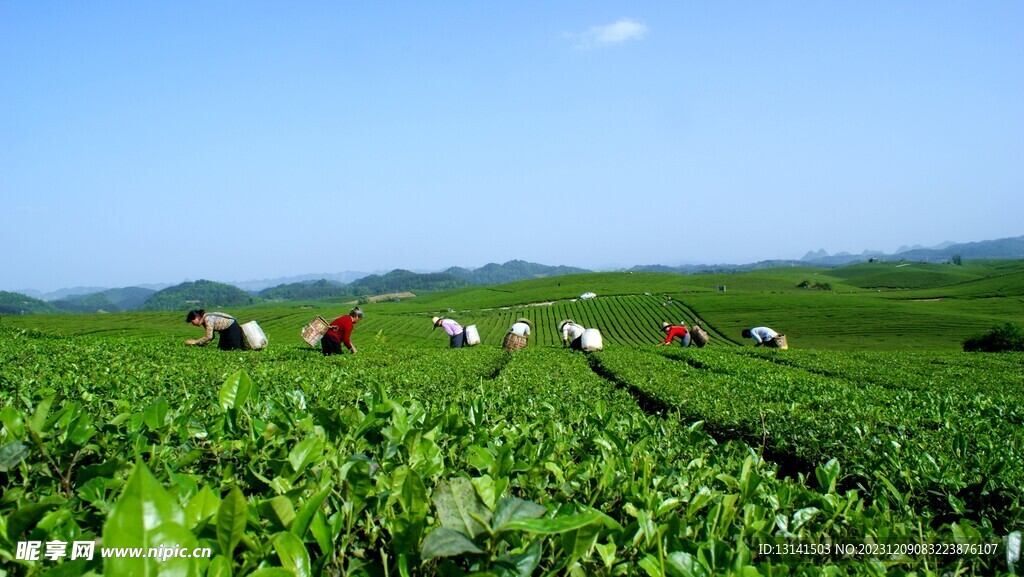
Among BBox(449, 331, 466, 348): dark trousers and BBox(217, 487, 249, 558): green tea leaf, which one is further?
BBox(449, 331, 466, 348): dark trousers

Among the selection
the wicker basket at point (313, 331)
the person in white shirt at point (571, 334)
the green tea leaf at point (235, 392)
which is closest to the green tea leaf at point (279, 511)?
the green tea leaf at point (235, 392)

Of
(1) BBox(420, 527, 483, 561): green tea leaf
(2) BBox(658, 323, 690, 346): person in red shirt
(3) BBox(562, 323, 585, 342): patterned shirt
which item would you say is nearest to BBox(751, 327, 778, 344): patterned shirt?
(2) BBox(658, 323, 690, 346): person in red shirt

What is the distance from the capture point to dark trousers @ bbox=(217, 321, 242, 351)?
42.0 ft

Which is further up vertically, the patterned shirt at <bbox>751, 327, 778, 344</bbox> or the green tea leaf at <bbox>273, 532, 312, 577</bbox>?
the green tea leaf at <bbox>273, 532, 312, 577</bbox>

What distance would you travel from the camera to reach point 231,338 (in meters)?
12.9

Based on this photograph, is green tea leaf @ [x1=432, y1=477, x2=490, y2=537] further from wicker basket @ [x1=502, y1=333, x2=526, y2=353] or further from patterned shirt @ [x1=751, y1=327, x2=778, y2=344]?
patterned shirt @ [x1=751, y1=327, x2=778, y2=344]

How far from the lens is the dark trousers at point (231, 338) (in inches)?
504

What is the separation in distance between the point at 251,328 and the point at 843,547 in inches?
539

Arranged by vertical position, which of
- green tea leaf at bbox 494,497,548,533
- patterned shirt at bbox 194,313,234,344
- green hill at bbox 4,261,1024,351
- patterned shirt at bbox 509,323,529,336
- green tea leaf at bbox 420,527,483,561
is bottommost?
green hill at bbox 4,261,1024,351

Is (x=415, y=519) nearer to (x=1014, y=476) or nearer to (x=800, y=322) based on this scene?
(x=1014, y=476)

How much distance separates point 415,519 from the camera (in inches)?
42.5

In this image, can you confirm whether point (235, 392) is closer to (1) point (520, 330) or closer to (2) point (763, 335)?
(1) point (520, 330)

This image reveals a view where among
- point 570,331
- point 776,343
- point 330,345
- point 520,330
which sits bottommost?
point 776,343

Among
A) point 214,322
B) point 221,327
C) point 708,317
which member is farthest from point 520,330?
point 708,317
